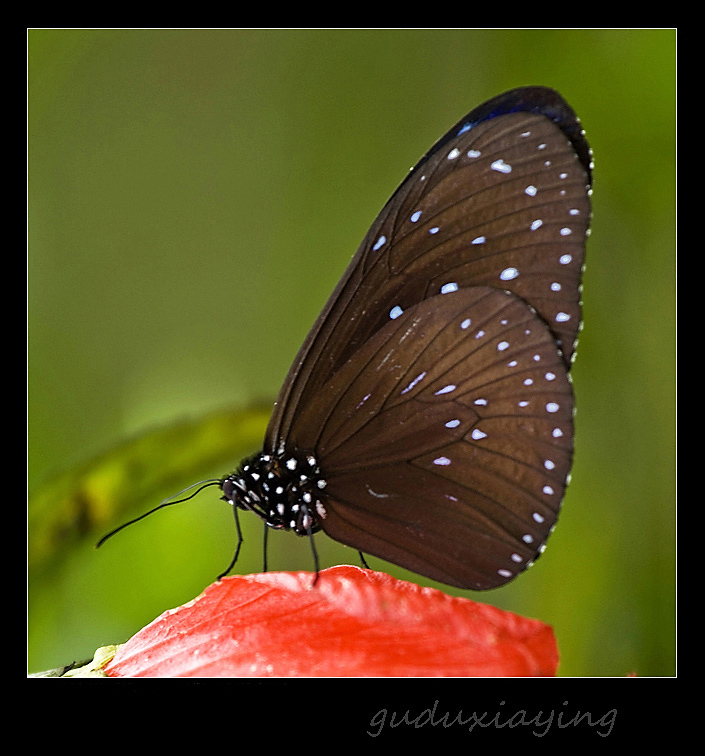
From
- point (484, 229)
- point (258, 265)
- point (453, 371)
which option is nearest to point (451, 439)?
point (453, 371)

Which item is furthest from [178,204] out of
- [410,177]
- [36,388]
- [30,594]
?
[30,594]

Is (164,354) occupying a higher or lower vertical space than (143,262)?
lower

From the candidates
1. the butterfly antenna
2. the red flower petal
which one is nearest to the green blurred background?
the butterfly antenna

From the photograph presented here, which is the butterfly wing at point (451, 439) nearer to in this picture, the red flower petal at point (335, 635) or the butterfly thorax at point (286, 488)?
the butterfly thorax at point (286, 488)

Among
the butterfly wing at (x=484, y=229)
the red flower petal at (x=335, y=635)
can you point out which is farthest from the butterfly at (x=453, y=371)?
the red flower petal at (x=335, y=635)

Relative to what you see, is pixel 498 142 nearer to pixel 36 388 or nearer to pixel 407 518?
pixel 407 518
